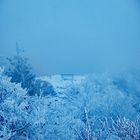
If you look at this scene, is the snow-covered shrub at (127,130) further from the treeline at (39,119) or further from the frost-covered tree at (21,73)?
the frost-covered tree at (21,73)

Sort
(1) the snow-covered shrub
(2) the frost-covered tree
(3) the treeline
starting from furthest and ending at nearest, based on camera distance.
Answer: (2) the frost-covered tree → (3) the treeline → (1) the snow-covered shrub

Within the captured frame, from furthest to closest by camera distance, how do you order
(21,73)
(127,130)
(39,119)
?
(21,73) → (39,119) → (127,130)

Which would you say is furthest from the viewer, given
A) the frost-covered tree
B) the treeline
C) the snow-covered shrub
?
the frost-covered tree

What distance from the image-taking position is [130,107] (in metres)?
32.3

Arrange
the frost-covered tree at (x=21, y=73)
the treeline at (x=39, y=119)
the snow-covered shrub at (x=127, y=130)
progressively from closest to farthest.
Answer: the snow-covered shrub at (x=127, y=130), the treeline at (x=39, y=119), the frost-covered tree at (x=21, y=73)

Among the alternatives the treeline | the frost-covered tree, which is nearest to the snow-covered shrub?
the treeline

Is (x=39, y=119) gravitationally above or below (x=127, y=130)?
above

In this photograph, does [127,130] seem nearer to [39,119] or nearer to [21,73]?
[39,119]

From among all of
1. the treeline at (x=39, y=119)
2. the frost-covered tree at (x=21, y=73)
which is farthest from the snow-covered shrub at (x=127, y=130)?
the frost-covered tree at (x=21, y=73)

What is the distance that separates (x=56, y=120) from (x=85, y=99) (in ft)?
59.5

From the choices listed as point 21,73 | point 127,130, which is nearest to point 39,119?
point 127,130

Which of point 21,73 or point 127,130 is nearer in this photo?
point 127,130

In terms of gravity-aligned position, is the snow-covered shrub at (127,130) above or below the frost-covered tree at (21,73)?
below

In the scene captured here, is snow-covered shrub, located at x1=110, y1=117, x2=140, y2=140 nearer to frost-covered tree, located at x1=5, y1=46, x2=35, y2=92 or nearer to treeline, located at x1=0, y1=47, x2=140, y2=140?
treeline, located at x1=0, y1=47, x2=140, y2=140
